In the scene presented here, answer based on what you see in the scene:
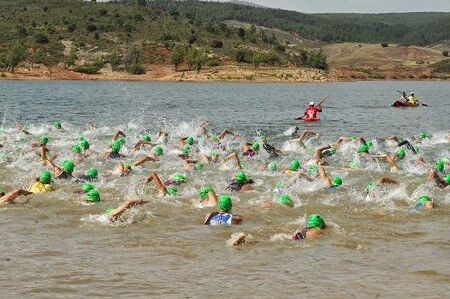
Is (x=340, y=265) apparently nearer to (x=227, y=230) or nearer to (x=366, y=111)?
(x=227, y=230)

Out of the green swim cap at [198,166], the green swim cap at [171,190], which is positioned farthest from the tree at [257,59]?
the green swim cap at [171,190]

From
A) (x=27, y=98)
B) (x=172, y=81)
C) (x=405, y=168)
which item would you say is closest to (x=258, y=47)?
(x=172, y=81)

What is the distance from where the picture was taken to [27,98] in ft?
177

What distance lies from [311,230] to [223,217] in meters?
1.97

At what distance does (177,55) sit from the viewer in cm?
9369

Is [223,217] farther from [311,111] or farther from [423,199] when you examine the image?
[311,111]

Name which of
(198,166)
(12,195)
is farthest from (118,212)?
(198,166)

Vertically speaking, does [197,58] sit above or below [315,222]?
below

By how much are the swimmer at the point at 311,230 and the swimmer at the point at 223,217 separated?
5.31 ft

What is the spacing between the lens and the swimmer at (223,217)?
13.5 m

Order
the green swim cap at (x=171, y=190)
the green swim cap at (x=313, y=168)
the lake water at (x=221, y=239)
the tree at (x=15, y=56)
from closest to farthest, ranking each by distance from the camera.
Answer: the lake water at (x=221, y=239) < the green swim cap at (x=171, y=190) < the green swim cap at (x=313, y=168) < the tree at (x=15, y=56)

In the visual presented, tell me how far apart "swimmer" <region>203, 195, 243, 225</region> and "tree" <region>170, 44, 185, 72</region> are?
81259mm

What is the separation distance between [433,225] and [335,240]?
108 inches

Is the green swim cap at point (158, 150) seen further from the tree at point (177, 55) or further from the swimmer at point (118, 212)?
the tree at point (177, 55)
